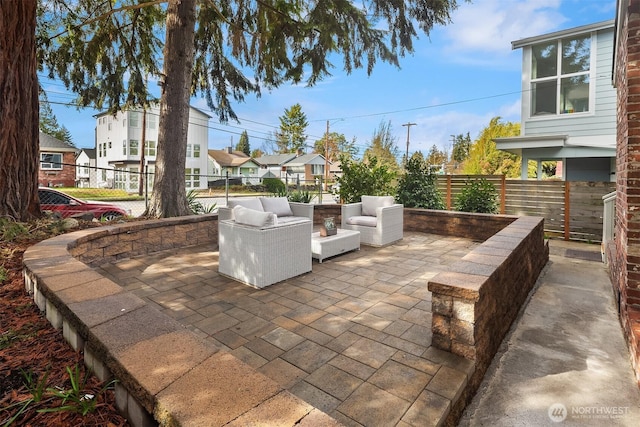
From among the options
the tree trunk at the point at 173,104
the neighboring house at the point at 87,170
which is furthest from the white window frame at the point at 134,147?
the tree trunk at the point at 173,104

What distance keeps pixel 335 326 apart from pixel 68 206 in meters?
7.05

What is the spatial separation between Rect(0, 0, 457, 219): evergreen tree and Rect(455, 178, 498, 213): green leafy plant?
318cm

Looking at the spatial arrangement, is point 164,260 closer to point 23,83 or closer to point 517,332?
point 23,83

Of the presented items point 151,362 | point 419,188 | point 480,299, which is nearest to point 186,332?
point 151,362

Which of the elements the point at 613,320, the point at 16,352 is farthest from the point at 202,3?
the point at 613,320

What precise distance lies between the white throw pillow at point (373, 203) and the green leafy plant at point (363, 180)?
A: 1263 mm

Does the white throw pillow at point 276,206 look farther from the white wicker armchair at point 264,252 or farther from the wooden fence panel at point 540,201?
the wooden fence panel at point 540,201

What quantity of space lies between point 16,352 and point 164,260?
2.84 metres

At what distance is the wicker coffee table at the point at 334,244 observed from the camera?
15.3ft

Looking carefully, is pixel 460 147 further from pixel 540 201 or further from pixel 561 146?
pixel 540 201

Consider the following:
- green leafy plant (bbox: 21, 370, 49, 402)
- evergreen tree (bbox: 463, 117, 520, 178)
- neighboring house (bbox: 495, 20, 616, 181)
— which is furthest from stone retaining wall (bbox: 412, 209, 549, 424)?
evergreen tree (bbox: 463, 117, 520, 178)

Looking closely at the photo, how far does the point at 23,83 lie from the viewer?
4531 mm

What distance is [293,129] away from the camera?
145ft

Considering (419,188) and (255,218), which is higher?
(419,188)
